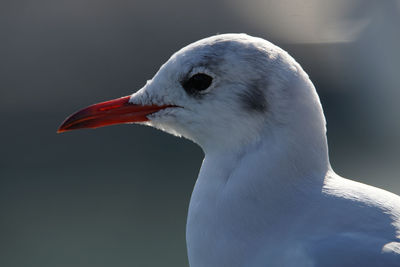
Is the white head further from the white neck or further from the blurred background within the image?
the blurred background

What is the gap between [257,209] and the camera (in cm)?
103

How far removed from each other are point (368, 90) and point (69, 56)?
2039 mm

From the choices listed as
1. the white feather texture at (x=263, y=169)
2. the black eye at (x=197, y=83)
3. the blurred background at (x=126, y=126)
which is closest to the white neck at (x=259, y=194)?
the white feather texture at (x=263, y=169)

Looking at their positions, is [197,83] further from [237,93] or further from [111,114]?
[111,114]

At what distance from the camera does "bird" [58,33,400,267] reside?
3.25ft

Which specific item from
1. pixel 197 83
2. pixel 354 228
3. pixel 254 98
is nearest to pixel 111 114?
pixel 197 83

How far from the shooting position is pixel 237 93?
3.41 ft

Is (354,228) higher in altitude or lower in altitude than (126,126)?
lower

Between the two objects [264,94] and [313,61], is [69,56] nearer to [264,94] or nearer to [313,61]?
[313,61]

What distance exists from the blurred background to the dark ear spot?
110 cm

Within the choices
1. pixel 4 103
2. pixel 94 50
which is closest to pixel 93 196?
pixel 4 103

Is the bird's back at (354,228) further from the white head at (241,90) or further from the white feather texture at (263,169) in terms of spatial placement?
the white head at (241,90)

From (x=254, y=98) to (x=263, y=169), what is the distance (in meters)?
0.12

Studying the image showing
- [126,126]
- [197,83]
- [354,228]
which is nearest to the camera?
[354,228]
